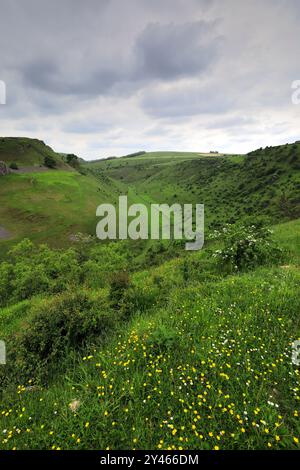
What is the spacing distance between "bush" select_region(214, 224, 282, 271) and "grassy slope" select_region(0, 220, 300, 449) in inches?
146

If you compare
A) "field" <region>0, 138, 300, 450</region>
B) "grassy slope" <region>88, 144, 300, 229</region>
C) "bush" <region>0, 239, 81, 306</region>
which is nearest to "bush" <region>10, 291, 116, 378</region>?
"field" <region>0, 138, 300, 450</region>

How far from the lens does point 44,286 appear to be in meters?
14.8

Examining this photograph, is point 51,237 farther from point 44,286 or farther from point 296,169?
point 296,169

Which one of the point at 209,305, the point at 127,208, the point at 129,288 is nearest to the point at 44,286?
the point at 129,288

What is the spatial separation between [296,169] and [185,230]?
33.5 metres

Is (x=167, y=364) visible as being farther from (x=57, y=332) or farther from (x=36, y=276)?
(x=36, y=276)

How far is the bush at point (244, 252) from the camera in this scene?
10297 millimetres

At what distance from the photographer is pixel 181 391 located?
438 cm

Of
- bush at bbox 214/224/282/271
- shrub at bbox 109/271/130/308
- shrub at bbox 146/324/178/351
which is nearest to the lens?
shrub at bbox 146/324/178/351

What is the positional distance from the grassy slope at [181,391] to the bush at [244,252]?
3.72 m

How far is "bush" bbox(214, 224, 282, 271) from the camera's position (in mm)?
10297

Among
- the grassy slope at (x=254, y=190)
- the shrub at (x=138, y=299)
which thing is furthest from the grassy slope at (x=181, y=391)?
the grassy slope at (x=254, y=190)

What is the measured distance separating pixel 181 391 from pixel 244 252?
294 inches

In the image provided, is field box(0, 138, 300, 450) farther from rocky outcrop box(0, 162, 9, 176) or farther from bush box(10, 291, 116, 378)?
rocky outcrop box(0, 162, 9, 176)
